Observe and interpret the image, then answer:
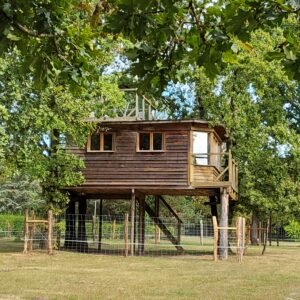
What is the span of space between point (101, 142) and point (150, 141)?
221cm

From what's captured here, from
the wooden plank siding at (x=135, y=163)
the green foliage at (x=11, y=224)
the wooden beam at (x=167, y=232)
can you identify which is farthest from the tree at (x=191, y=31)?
the green foliage at (x=11, y=224)

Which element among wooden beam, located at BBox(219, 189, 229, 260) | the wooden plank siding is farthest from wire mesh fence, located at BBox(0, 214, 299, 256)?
A: the wooden plank siding

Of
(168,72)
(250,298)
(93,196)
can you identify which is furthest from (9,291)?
(93,196)

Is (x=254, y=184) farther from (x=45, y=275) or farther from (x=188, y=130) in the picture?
(x=45, y=275)

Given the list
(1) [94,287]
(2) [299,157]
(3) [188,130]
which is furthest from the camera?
(2) [299,157]

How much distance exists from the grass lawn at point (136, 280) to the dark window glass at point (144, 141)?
557cm

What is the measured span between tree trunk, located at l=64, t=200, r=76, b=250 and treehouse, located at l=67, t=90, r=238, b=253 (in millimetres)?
2938

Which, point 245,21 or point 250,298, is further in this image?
point 250,298

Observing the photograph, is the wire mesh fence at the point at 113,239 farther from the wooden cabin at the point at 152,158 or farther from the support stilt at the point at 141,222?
the wooden cabin at the point at 152,158

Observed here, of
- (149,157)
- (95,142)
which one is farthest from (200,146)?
(95,142)

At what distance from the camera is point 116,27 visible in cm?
350

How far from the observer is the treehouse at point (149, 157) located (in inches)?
933

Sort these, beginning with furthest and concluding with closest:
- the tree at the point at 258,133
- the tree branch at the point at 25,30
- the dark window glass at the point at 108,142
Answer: the tree at the point at 258,133, the dark window glass at the point at 108,142, the tree branch at the point at 25,30

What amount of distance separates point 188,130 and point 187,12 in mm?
20340
